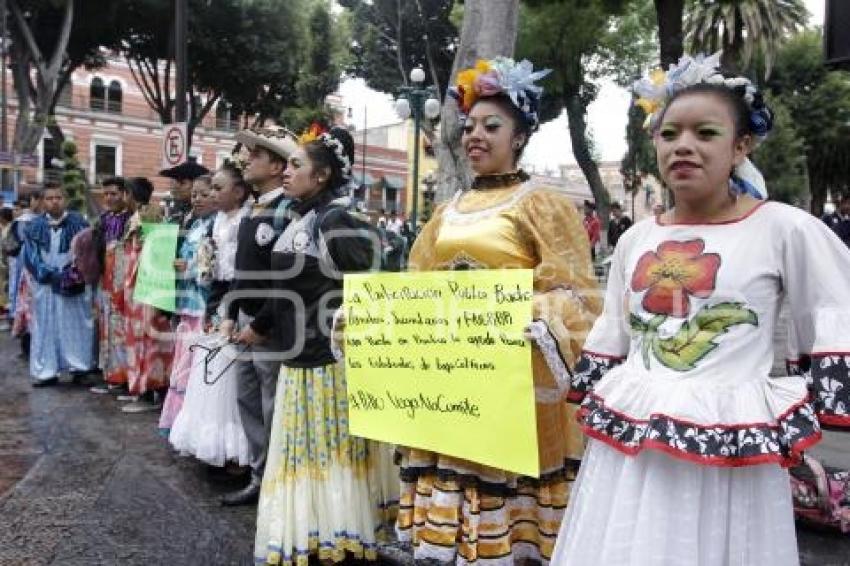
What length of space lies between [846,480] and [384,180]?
52812 mm

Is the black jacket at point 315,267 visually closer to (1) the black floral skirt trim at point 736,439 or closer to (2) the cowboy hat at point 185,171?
(1) the black floral skirt trim at point 736,439

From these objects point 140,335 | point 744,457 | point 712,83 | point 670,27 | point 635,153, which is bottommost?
point 140,335

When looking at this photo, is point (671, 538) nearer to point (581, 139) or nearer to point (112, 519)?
point (112, 519)

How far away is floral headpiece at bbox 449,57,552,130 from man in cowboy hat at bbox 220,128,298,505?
1.24m

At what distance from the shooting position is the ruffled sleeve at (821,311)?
193 cm

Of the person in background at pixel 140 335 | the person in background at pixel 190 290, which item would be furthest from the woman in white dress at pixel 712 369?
the person in background at pixel 140 335

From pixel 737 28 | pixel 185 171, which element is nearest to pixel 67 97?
pixel 737 28

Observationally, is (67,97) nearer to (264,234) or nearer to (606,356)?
(264,234)

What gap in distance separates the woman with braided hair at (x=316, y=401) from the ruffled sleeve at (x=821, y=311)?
1950 millimetres

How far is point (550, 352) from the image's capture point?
260 cm

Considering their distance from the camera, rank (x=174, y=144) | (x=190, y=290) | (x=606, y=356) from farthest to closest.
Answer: (x=174, y=144) → (x=190, y=290) → (x=606, y=356)

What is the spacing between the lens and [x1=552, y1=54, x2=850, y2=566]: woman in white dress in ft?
6.45

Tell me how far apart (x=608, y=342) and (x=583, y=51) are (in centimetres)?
2427

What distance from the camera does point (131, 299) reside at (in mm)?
7113
